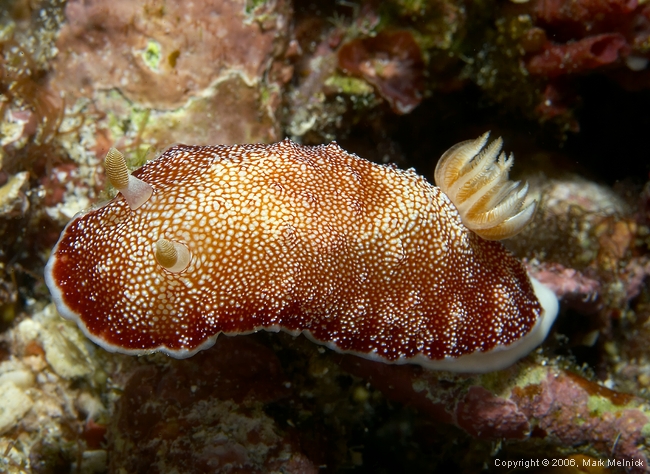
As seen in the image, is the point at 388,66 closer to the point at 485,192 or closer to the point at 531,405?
the point at 485,192

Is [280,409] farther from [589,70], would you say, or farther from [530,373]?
[589,70]

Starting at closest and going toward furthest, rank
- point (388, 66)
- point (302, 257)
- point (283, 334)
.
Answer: point (302, 257) → point (283, 334) → point (388, 66)

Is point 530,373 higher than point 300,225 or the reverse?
the reverse

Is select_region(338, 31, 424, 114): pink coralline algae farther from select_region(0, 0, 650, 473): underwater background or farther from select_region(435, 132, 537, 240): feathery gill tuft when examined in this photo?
select_region(435, 132, 537, 240): feathery gill tuft

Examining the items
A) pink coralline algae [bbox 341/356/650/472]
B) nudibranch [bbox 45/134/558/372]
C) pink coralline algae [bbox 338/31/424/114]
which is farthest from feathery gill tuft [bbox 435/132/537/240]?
pink coralline algae [bbox 338/31/424/114]

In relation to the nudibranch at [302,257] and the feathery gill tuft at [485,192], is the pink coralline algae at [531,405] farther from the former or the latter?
the feathery gill tuft at [485,192]

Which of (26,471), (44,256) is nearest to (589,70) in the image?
(44,256)

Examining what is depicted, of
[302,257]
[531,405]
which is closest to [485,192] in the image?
[302,257]
